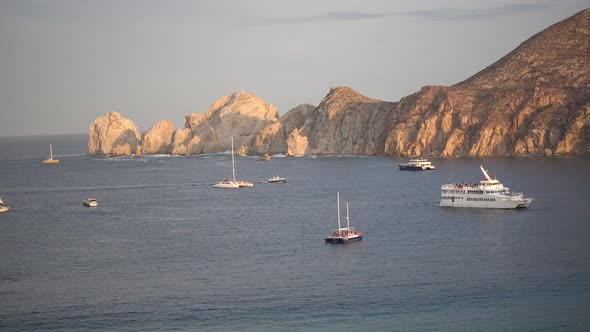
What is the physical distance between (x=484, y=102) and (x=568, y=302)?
14429cm

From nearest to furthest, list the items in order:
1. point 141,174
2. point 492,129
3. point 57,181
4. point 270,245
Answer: point 270,245 → point 57,181 → point 141,174 → point 492,129

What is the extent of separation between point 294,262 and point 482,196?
38516mm

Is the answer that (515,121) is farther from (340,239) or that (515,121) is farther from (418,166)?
(340,239)

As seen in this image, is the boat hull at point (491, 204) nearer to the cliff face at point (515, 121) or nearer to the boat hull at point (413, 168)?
the boat hull at point (413, 168)

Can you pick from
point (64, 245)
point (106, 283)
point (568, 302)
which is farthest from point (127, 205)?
point (568, 302)

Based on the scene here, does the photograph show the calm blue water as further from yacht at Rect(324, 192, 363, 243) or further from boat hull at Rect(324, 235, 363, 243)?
yacht at Rect(324, 192, 363, 243)

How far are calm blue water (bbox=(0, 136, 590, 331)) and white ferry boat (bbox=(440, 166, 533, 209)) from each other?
260cm

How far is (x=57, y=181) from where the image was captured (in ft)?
513

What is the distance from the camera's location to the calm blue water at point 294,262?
5525 centimetres

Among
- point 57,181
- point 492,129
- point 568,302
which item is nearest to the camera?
point 568,302

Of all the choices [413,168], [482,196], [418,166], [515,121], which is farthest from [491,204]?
[515,121]

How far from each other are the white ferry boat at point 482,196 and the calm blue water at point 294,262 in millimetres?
2595

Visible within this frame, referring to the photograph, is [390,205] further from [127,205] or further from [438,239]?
[127,205]

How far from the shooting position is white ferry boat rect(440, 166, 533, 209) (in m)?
99.6
